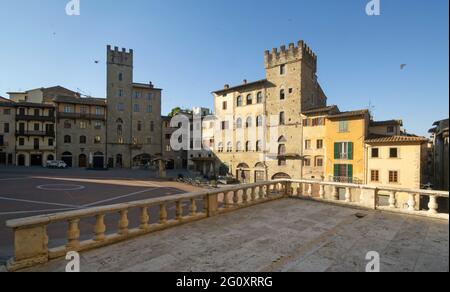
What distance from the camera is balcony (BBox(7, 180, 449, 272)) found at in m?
3.72

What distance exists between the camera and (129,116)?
49.9 m

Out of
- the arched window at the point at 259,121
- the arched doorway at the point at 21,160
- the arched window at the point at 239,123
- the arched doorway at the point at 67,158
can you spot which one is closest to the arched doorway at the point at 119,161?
the arched doorway at the point at 67,158

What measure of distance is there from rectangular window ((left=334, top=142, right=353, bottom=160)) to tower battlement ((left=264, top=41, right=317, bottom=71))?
48.3ft

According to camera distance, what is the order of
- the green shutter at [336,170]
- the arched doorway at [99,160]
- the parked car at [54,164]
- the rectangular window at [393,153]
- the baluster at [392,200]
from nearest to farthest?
the baluster at [392,200] < the rectangular window at [393,153] < the green shutter at [336,170] < the parked car at [54,164] < the arched doorway at [99,160]

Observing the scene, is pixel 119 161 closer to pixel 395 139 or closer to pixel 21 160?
pixel 21 160

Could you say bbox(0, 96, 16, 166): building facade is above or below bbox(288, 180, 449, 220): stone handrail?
above

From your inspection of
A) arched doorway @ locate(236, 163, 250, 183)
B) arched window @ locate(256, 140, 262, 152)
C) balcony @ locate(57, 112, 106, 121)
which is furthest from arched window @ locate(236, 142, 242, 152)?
balcony @ locate(57, 112, 106, 121)

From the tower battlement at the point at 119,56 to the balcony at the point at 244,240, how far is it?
50.8 m

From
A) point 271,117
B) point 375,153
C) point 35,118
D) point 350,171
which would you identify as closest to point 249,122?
point 271,117

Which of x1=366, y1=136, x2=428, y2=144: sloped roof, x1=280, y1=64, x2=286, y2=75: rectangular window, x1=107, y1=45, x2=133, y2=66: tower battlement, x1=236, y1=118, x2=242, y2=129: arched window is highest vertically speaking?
x1=107, y1=45, x2=133, y2=66: tower battlement

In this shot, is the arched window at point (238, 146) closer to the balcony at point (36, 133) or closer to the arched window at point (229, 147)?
the arched window at point (229, 147)

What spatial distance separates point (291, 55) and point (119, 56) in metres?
35.0

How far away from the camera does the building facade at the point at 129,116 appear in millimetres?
48375

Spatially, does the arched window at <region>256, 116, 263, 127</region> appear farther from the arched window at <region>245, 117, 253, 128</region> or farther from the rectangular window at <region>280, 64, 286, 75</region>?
the rectangular window at <region>280, 64, 286, 75</region>
